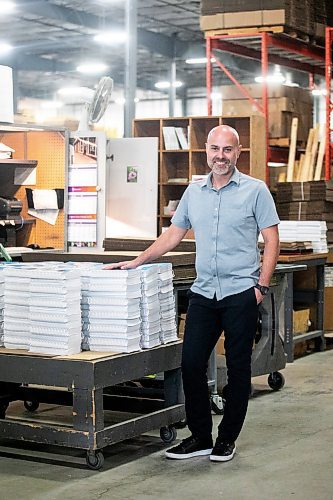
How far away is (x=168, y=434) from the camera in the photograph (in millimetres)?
5824

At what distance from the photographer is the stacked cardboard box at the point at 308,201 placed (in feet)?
36.8

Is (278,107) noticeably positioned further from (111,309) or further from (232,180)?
(111,309)

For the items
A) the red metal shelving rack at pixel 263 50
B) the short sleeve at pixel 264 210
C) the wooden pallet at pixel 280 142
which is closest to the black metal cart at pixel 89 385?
the short sleeve at pixel 264 210

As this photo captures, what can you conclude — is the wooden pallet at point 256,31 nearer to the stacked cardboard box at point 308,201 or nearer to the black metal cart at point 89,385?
the stacked cardboard box at point 308,201

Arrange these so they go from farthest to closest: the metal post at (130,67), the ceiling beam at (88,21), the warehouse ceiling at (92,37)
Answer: the warehouse ceiling at (92,37) → the ceiling beam at (88,21) → the metal post at (130,67)

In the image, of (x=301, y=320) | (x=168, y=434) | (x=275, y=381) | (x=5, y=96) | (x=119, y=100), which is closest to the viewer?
(x=168, y=434)

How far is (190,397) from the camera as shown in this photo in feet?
17.6

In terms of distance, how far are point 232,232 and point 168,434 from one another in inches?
56.1

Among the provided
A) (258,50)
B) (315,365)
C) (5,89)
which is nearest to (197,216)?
(5,89)

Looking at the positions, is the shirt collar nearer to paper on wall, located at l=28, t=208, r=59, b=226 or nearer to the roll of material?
the roll of material

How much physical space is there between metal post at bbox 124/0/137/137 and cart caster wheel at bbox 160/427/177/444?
24.5 ft

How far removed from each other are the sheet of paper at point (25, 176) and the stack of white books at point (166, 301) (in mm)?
2909

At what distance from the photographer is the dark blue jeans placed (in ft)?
17.1

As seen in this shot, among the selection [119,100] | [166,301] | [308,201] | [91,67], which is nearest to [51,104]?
[119,100]
